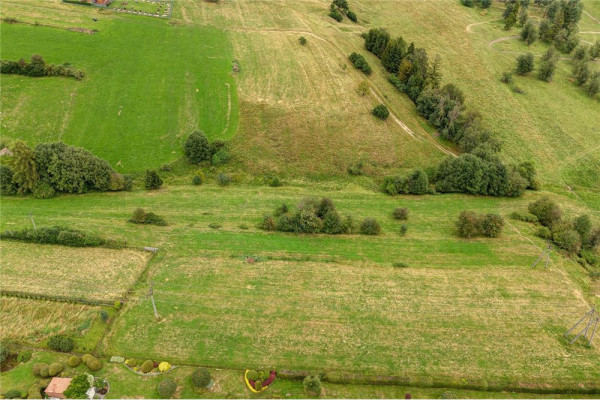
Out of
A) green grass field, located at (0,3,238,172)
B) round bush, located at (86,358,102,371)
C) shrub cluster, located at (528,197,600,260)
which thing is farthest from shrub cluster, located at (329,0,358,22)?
round bush, located at (86,358,102,371)

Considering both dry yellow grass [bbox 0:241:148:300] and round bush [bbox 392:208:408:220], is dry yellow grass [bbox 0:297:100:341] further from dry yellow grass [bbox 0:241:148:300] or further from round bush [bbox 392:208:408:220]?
round bush [bbox 392:208:408:220]

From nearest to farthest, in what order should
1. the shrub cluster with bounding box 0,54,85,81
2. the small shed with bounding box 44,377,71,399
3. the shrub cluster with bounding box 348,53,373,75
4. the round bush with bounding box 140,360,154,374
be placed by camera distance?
the small shed with bounding box 44,377,71,399
the round bush with bounding box 140,360,154,374
the shrub cluster with bounding box 0,54,85,81
the shrub cluster with bounding box 348,53,373,75

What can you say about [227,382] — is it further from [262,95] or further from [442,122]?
[442,122]

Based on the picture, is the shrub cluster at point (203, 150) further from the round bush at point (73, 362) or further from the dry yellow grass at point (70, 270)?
the round bush at point (73, 362)

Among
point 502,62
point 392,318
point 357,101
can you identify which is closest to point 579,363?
point 392,318

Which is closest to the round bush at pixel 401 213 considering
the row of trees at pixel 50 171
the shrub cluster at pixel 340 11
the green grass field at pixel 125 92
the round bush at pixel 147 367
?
the green grass field at pixel 125 92
